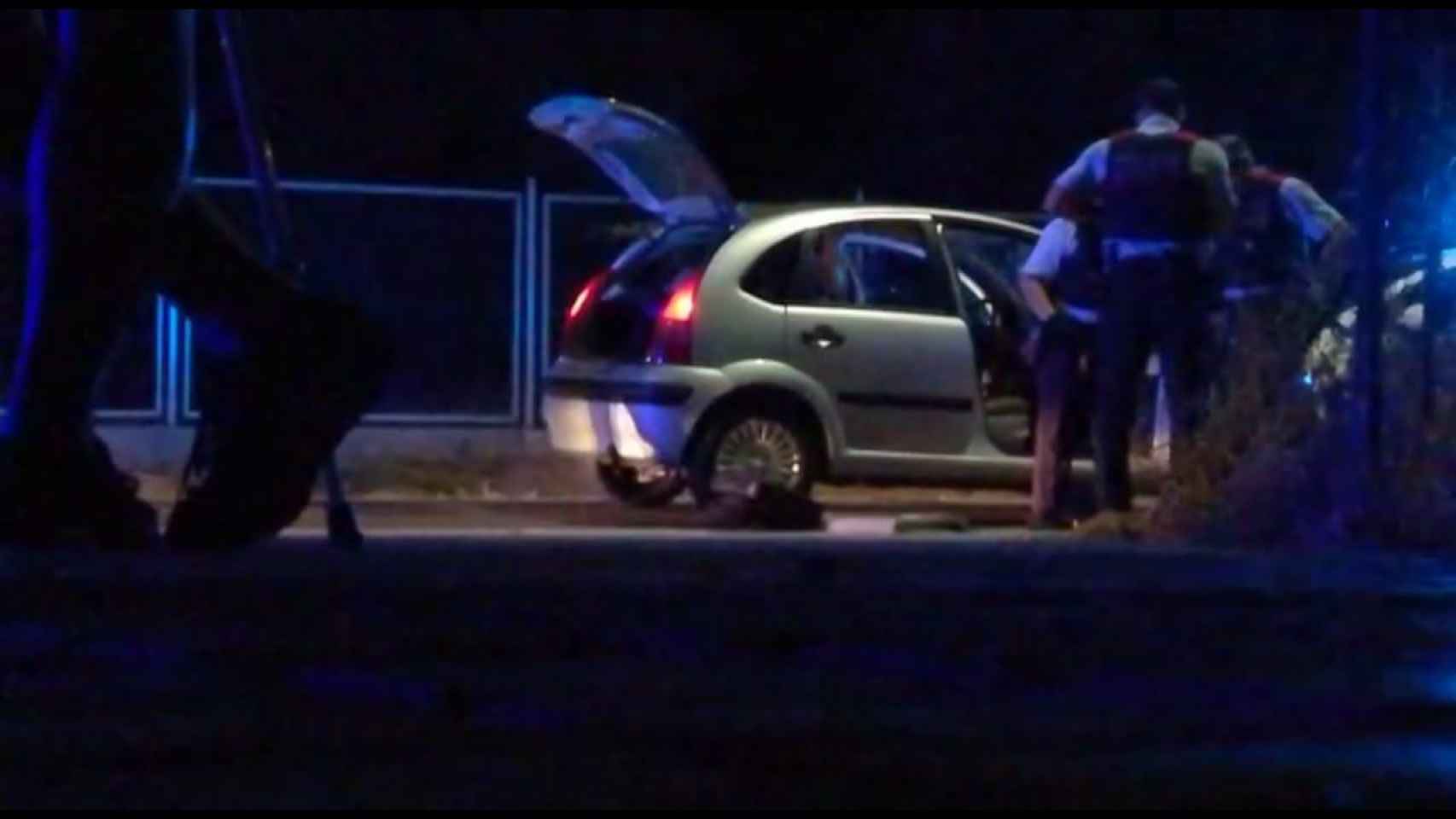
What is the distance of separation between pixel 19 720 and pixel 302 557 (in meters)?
1.22

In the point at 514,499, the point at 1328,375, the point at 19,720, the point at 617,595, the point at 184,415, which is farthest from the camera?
the point at 184,415

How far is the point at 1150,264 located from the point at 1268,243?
1141 millimetres

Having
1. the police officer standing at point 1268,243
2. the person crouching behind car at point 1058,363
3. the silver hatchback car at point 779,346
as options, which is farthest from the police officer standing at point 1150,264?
the silver hatchback car at point 779,346

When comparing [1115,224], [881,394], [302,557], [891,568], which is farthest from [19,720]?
[881,394]

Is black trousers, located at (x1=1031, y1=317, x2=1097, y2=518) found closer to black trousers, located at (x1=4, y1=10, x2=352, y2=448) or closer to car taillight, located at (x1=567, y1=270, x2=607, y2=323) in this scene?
car taillight, located at (x1=567, y1=270, x2=607, y2=323)

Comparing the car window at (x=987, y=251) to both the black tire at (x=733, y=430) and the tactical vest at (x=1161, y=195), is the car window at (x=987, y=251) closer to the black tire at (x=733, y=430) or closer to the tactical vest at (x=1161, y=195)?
the black tire at (x=733, y=430)

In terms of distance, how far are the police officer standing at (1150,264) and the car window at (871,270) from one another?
2.87 meters

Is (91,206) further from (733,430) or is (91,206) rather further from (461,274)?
(461,274)

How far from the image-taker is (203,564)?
7.38 meters

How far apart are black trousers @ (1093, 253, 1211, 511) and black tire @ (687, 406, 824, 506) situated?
2952 mm

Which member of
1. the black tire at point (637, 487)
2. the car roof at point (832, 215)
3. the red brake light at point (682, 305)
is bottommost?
the black tire at point (637, 487)

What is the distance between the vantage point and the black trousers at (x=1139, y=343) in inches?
467

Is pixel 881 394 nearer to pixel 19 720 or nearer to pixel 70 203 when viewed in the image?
pixel 70 203

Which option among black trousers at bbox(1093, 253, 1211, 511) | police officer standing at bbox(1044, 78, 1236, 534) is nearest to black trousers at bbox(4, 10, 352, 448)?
black trousers at bbox(1093, 253, 1211, 511)
